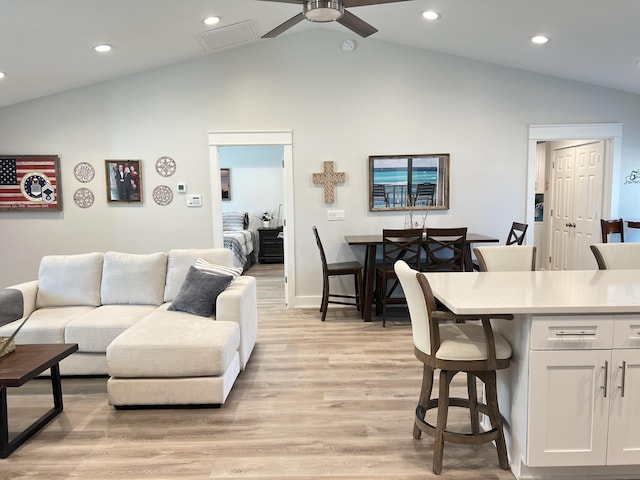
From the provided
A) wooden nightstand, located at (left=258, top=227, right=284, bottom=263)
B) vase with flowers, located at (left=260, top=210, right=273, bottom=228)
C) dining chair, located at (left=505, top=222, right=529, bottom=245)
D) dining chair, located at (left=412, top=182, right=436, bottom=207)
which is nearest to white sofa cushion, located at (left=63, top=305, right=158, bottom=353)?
dining chair, located at (left=412, top=182, right=436, bottom=207)

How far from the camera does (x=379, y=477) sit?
2143 mm

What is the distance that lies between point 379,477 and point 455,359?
0.68 m

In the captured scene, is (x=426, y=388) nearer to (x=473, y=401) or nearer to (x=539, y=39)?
(x=473, y=401)

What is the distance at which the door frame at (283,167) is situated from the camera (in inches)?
207

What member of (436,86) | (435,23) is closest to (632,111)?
(436,86)

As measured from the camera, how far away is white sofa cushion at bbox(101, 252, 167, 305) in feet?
12.5

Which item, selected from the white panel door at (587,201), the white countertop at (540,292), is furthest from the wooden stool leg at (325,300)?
the white panel door at (587,201)

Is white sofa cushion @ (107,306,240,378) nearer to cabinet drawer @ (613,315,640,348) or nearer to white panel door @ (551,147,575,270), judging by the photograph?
cabinet drawer @ (613,315,640,348)

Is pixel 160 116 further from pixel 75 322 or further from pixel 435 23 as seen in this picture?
pixel 435 23

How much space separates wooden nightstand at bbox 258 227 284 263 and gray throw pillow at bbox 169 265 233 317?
5119 mm

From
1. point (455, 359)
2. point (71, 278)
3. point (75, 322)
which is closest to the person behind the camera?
point (455, 359)

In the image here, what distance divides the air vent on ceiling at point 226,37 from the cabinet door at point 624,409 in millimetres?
4195

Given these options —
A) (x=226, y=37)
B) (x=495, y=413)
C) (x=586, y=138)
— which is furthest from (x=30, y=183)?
(x=586, y=138)

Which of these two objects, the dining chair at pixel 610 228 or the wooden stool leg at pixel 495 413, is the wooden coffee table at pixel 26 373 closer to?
the wooden stool leg at pixel 495 413
